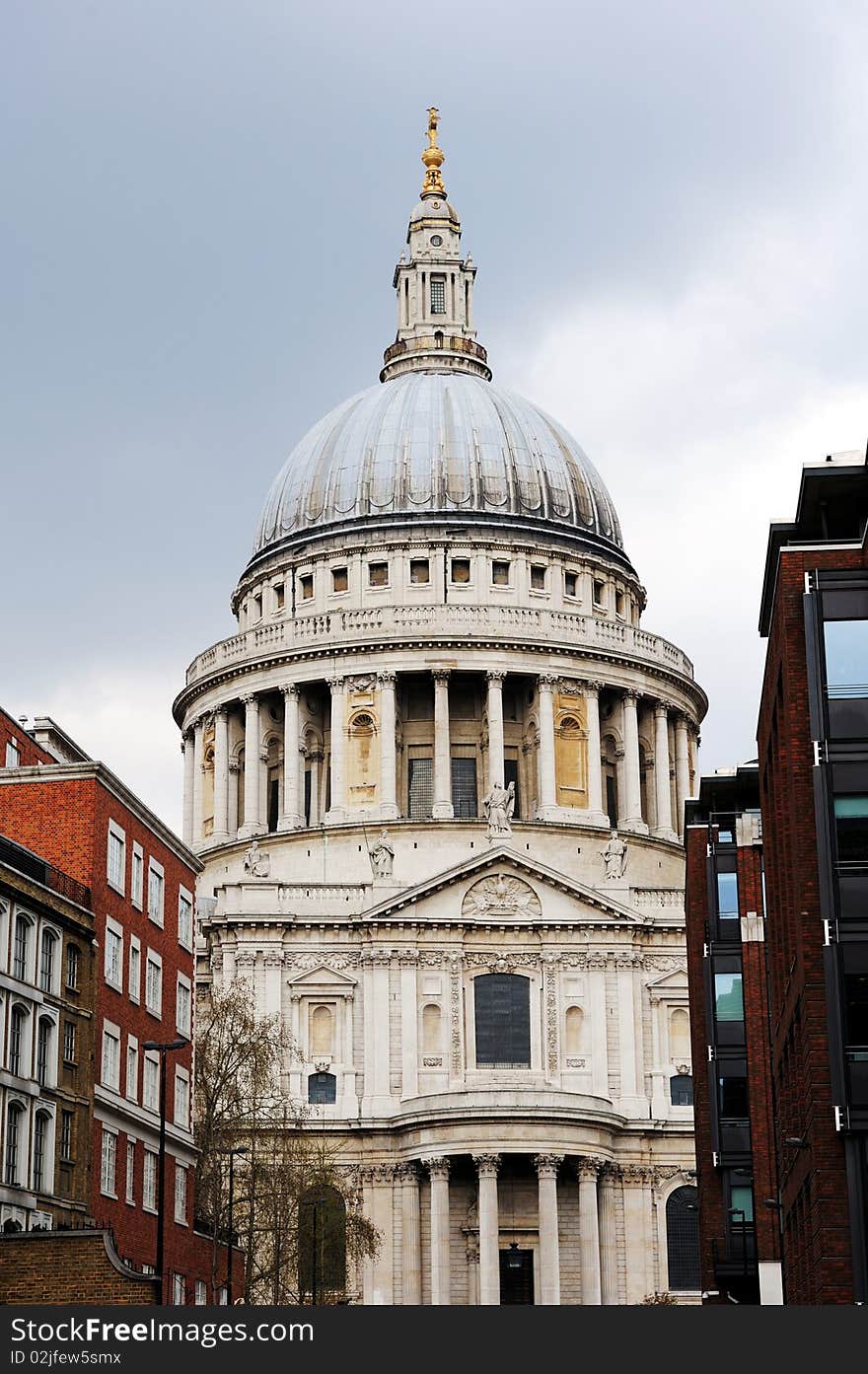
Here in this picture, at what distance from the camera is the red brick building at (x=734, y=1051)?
69562 mm

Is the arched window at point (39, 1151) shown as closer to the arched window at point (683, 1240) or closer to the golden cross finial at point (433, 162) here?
the arched window at point (683, 1240)

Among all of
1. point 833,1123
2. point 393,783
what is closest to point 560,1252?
point 393,783

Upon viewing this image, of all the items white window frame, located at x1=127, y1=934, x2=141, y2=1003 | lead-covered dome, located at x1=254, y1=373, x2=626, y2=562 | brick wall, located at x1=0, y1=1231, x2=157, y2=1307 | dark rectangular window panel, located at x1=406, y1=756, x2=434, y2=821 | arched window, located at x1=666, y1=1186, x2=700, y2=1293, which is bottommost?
brick wall, located at x1=0, y1=1231, x2=157, y2=1307

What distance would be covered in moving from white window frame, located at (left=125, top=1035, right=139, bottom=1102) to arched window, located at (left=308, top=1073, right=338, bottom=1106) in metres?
39.9

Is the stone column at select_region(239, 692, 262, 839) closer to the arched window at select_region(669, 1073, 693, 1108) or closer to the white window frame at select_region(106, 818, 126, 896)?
the arched window at select_region(669, 1073, 693, 1108)

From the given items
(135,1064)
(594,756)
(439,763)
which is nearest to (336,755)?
(439,763)

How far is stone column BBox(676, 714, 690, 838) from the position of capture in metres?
138

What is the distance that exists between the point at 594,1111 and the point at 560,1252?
247 inches

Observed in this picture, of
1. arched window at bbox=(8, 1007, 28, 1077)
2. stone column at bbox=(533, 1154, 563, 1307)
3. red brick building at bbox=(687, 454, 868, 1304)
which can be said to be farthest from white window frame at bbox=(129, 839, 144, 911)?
stone column at bbox=(533, 1154, 563, 1307)

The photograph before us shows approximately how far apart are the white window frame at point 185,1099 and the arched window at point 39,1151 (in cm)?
1198

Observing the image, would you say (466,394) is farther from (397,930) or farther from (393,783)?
(397,930)

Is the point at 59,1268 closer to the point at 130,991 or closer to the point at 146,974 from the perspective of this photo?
the point at 130,991

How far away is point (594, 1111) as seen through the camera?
359 feet

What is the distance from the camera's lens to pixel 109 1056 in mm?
70938
